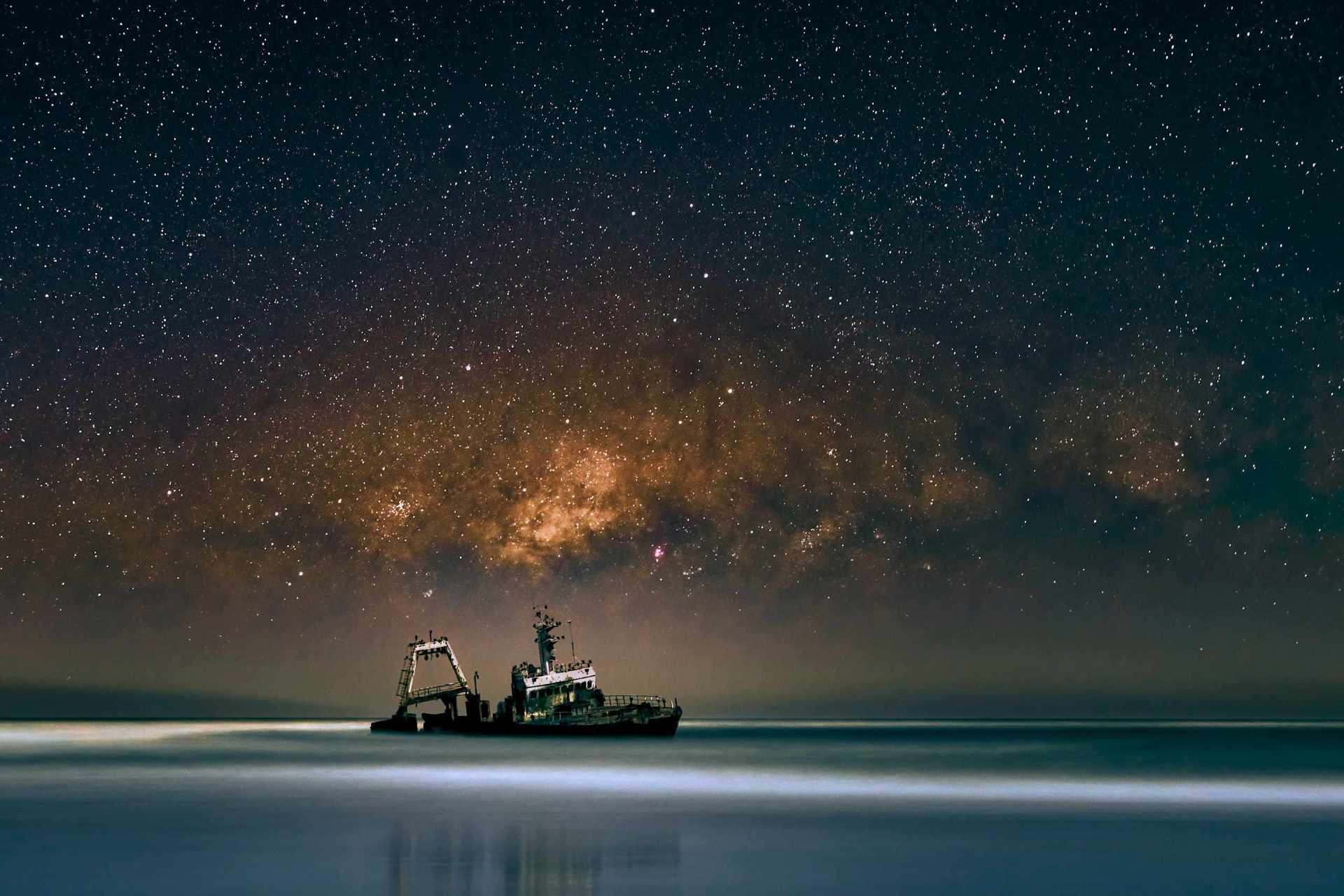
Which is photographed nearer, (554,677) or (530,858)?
(530,858)

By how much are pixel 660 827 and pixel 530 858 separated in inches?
343

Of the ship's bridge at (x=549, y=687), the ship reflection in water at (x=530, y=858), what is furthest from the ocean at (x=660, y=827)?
the ship's bridge at (x=549, y=687)

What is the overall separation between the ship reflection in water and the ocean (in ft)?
0.38

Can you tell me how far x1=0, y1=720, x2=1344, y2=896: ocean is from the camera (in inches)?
1148

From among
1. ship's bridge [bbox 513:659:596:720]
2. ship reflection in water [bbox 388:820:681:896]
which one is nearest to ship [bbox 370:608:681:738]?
ship's bridge [bbox 513:659:596:720]

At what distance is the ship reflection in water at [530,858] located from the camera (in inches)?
1091

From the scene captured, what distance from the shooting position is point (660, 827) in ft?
132

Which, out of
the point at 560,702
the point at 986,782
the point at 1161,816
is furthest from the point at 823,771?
the point at 560,702

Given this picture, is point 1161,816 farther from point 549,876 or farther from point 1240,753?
point 1240,753

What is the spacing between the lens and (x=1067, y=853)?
112 feet

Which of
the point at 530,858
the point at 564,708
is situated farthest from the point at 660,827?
the point at 564,708

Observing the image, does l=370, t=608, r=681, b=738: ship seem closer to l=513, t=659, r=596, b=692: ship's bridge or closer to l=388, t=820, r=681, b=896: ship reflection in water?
l=513, t=659, r=596, b=692: ship's bridge

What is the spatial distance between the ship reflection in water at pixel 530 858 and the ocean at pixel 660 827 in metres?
0.12

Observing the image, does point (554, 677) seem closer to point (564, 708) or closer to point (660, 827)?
point (564, 708)
